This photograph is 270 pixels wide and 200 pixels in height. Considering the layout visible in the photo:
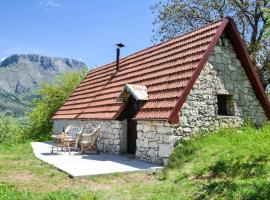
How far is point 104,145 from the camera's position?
16016mm

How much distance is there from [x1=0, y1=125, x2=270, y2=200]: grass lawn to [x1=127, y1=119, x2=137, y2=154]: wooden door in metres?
3.25

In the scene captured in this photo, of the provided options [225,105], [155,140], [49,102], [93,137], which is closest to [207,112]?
[225,105]

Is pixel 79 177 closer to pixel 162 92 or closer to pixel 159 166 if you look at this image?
pixel 159 166

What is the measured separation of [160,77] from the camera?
46.4ft

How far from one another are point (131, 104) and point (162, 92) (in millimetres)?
2318

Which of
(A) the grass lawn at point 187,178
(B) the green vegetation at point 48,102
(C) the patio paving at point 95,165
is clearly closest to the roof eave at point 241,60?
(A) the grass lawn at point 187,178

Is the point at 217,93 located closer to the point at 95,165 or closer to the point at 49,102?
the point at 95,165

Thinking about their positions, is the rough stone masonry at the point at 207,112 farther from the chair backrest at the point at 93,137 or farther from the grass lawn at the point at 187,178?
the chair backrest at the point at 93,137

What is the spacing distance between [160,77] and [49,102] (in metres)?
21.1

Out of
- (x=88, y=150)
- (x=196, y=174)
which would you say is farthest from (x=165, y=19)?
(x=196, y=174)

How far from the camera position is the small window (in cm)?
1365

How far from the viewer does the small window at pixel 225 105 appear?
13648 millimetres

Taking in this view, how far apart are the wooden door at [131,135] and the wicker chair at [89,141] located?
53.8 inches

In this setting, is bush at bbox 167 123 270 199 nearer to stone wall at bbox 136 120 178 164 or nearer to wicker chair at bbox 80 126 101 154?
stone wall at bbox 136 120 178 164
